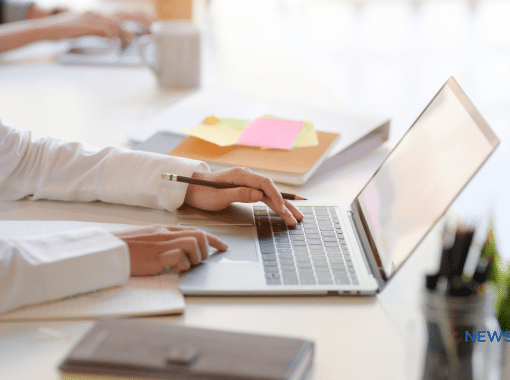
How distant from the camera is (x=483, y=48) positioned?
4770mm

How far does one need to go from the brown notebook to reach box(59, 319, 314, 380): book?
49 centimetres

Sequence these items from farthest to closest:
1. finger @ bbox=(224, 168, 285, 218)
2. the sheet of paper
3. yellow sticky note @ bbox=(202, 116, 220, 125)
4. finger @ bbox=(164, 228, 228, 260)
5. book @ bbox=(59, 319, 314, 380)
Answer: yellow sticky note @ bbox=(202, 116, 220, 125)
finger @ bbox=(224, 168, 285, 218)
finger @ bbox=(164, 228, 228, 260)
the sheet of paper
book @ bbox=(59, 319, 314, 380)

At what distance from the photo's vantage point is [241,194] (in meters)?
0.85

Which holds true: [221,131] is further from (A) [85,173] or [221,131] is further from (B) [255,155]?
(A) [85,173]

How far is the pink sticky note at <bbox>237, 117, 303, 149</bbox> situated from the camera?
1046 millimetres

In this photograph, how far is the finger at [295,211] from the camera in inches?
32.8

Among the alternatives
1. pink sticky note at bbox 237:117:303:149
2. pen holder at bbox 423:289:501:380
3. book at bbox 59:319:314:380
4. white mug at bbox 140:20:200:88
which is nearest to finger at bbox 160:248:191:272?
book at bbox 59:319:314:380

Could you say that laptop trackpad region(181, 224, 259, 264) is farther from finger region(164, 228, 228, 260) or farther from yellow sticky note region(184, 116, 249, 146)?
yellow sticky note region(184, 116, 249, 146)

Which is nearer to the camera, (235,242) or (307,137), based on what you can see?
(235,242)

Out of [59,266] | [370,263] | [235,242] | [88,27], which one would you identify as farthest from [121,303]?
[88,27]

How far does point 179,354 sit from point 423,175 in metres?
0.38

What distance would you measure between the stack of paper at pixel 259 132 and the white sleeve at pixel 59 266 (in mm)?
412

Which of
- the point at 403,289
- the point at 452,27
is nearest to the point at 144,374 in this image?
the point at 403,289

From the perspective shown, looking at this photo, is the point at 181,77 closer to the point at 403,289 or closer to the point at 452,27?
the point at 403,289
